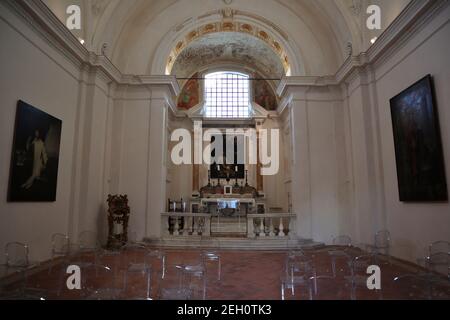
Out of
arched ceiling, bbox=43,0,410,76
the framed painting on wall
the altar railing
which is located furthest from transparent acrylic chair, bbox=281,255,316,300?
arched ceiling, bbox=43,0,410,76

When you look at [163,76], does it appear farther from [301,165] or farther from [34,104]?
[301,165]

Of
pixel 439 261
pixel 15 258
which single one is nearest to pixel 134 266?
pixel 15 258

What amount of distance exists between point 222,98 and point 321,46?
715 centimetres

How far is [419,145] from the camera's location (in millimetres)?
6840

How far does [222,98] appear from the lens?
17766 mm

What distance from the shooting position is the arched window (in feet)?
57.9

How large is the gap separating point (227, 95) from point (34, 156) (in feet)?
40.2

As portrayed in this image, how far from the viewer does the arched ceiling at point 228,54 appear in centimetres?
1475

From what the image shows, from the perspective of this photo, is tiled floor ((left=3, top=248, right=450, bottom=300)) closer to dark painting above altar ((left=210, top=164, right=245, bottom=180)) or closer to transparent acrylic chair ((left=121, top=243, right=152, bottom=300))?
transparent acrylic chair ((left=121, top=243, right=152, bottom=300))

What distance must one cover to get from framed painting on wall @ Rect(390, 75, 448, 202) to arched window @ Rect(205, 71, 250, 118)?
1046 centimetres

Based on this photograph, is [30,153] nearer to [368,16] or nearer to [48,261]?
[48,261]

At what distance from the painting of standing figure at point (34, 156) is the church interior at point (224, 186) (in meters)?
0.04

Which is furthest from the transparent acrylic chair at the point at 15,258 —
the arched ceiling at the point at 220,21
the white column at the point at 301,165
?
the white column at the point at 301,165

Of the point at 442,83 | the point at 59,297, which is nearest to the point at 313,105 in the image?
the point at 442,83
